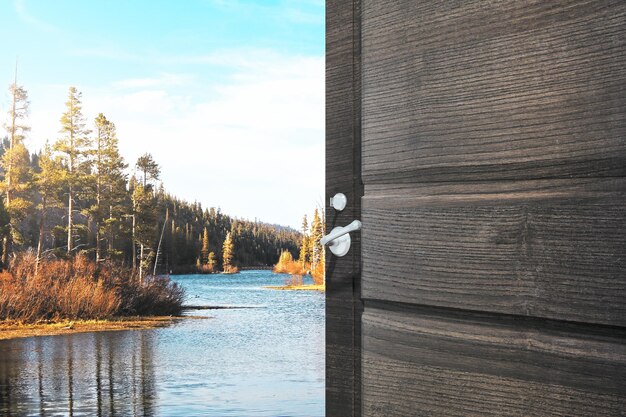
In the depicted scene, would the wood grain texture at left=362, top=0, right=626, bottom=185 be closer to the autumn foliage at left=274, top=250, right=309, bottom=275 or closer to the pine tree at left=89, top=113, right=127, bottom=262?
the pine tree at left=89, top=113, right=127, bottom=262

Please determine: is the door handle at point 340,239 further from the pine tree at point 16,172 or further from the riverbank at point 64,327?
the pine tree at point 16,172

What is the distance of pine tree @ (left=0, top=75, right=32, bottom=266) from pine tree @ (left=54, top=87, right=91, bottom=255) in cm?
107

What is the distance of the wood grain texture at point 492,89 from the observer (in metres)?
0.87

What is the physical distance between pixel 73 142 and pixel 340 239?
2044cm

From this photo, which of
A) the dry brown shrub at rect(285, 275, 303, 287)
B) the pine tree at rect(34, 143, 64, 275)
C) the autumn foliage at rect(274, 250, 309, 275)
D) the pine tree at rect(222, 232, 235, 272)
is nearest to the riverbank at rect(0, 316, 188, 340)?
the pine tree at rect(34, 143, 64, 275)

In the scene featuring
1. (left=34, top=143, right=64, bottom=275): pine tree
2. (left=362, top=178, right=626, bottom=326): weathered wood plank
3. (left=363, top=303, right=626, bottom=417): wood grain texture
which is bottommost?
(left=363, top=303, right=626, bottom=417): wood grain texture

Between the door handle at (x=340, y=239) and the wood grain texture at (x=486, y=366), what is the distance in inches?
4.2

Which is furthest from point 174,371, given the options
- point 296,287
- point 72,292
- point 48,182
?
point 296,287

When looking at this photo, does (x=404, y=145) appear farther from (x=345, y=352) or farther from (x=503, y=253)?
(x=345, y=352)

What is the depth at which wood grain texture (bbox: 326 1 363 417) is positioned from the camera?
1200 millimetres

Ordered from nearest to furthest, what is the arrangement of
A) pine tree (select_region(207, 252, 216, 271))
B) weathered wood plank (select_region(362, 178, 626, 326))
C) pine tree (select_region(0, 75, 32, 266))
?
weathered wood plank (select_region(362, 178, 626, 326)) → pine tree (select_region(0, 75, 32, 266)) → pine tree (select_region(207, 252, 216, 271))

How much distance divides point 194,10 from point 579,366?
104ft

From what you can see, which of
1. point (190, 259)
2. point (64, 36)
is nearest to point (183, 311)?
point (190, 259)

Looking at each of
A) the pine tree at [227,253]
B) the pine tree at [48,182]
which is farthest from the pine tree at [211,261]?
the pine tree at [48,182]
